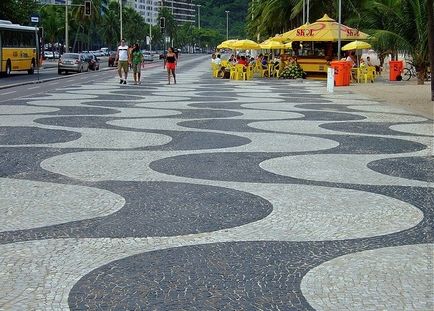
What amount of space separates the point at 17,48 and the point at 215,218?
3749 cm

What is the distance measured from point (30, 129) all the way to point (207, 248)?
358 inches

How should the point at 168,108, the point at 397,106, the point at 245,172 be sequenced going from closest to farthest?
the point at 245,172 < the point at 168,108 < the point at 397,106

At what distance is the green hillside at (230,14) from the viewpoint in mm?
172175

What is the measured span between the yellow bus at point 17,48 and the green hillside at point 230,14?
393ft

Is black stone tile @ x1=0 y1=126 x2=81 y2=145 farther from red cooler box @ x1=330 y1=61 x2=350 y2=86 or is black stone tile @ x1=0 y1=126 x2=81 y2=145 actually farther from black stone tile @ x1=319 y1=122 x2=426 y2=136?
red cooler box @ x1=330 y1=61 x2=350 y2=86

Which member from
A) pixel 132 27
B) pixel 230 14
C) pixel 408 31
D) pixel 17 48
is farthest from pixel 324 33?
pixel 230 14

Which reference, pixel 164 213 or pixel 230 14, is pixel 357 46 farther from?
pixel 230 14

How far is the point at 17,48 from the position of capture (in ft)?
138

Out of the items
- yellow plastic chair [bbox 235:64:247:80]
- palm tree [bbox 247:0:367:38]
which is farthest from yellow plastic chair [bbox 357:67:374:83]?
palm tree [bbox 247:0:367:38]

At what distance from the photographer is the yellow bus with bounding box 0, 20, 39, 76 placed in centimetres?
3981

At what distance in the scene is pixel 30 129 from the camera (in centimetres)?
1429

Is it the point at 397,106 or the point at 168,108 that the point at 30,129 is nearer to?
the point at 168,108

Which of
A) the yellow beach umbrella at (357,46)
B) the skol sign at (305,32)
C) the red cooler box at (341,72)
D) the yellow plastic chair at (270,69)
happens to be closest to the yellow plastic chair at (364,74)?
the yellow beach umbrella at (357,46)

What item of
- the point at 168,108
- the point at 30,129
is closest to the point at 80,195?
the point at 30,129
